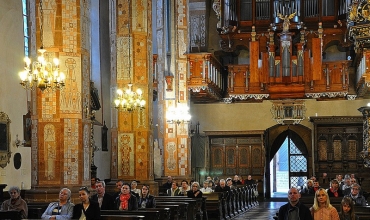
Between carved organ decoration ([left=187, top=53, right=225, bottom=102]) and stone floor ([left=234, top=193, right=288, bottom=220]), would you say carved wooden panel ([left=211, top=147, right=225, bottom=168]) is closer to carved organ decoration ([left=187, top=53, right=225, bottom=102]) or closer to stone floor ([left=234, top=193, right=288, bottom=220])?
stone floor ([left=234, top=193, right=288, bottom=220])

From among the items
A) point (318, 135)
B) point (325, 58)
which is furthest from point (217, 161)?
point (325, 58)

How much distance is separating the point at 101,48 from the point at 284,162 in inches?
532

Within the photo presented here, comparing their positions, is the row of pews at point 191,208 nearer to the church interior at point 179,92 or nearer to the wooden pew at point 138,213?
the wooden pew at point 138,213

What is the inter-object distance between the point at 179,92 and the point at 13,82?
24.1ft

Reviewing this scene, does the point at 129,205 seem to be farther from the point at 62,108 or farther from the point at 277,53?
the point at 277,53

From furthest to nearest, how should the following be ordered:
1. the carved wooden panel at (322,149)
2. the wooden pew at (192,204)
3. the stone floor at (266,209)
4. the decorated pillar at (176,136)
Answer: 1. the carved wooden panel at (322,149)
2. the decorated pillar at (176,136)
3. the stone floor at (266,209)
4. the wooden pew at (192,204)

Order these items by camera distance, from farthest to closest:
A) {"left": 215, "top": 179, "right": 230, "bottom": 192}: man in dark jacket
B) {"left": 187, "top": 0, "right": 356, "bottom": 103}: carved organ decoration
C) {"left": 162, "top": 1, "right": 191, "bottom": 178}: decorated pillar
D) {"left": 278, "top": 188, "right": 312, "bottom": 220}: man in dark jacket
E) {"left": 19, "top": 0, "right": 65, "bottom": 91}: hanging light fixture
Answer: {"left": 187, "top": 0, "right": 356, "bottom": 103}: carved organ decoration < {"left": 162, "top": 1, "right": 191, "bottom": 178}: decorated pillar < {"left": 215, "top": 179, "right": 230, "bottom": 192}: man in dark jacket < {"left": 19, "top": 0, "right": 65, "bottom": 91}: hanging light fixture < {"left": 278, "top": 188, "right": 312, "bottom": 220}: man in dark jacket

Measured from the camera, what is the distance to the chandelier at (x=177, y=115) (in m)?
26.8

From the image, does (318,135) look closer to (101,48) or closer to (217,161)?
Answer: (217,161)

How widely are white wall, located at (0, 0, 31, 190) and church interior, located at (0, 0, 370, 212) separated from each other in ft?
0.21

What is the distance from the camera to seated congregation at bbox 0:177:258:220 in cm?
1105

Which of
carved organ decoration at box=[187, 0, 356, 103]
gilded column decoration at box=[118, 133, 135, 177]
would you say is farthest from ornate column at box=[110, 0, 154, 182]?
carved organ decoration at box=[187, 0, 356, 103]

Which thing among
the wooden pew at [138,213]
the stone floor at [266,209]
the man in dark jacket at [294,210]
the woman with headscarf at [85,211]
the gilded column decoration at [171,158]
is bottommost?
the stone floor at [266,209]

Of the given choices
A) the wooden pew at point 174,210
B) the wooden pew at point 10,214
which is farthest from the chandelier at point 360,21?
the wooden pew at point 174,210
